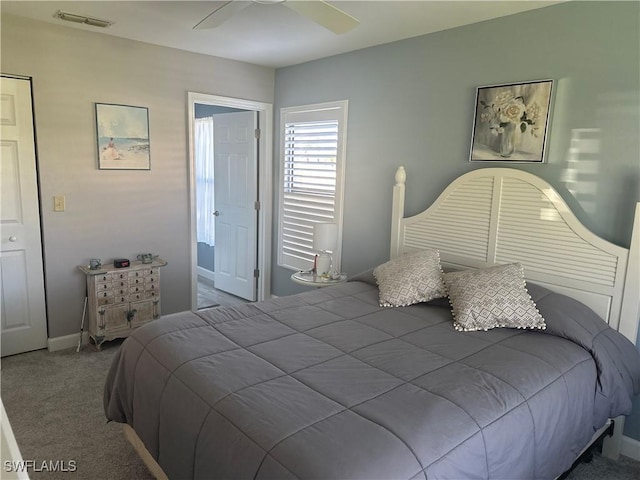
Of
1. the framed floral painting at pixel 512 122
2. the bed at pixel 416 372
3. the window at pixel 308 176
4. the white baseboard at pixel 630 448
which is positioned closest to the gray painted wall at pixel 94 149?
the window at pixel 308 176

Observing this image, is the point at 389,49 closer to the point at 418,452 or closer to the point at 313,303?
the point at 313,303

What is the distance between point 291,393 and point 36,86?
3151 millimetres

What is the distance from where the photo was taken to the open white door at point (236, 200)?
4852 mm

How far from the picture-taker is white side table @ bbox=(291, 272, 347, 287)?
3639 millimetres

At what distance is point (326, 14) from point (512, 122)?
1401 millimetres

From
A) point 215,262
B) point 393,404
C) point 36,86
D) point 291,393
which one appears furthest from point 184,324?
point 215,262

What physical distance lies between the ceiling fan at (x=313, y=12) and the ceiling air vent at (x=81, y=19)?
123cm

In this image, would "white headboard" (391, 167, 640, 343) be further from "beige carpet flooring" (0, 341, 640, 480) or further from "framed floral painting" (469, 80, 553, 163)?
"beige carpet flooring" (0, 341, 640, 480)

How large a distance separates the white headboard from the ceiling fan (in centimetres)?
133

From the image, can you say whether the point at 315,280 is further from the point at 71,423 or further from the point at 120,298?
the point at 71,423

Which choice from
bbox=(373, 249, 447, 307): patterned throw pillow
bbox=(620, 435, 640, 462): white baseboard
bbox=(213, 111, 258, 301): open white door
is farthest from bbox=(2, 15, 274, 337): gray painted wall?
bbox=(620, 435, 640, 462): white baseboard

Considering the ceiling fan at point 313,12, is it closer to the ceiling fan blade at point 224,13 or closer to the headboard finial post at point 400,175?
the ceiling fan blade at point 224,13

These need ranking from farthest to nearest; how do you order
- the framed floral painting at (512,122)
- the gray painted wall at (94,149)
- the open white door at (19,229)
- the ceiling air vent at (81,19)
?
the gray painted wall at (94,149)
the open white door at (19,229)
the ceiling air vent at (81,19)
the framed floral painting at (512,122)

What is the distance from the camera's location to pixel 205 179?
18.9 feet
